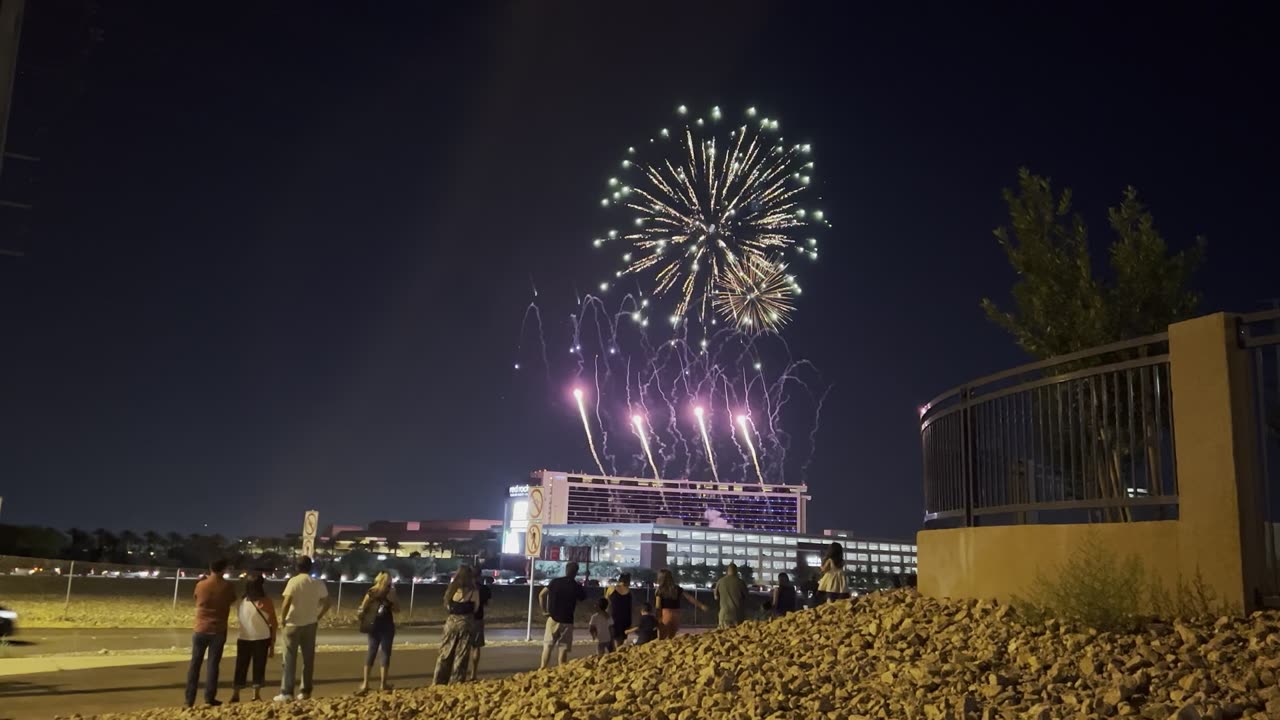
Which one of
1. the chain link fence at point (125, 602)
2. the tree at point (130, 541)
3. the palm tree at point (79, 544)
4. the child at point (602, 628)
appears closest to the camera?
the child at point (602, 628)

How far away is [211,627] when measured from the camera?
1194cm

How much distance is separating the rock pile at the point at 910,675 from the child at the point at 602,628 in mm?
5612

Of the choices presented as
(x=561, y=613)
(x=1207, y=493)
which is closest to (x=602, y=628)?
(x=561, y=613)

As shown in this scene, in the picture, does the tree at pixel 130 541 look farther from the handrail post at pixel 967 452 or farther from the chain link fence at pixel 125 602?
the handrail post at pixel 967 452

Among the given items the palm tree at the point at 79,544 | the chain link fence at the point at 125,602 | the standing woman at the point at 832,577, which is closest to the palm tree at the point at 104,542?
the palm tree at the point at 79,544

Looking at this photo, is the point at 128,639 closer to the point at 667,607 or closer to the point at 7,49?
the point at 667,607

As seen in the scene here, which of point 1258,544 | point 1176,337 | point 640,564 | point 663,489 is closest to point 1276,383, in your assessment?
point 1176,337

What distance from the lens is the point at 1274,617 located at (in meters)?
6.17

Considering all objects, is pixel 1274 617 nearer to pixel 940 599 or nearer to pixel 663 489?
pixel 940 599

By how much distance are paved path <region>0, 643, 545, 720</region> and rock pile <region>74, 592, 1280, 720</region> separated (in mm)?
4366

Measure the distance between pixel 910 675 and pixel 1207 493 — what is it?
232cm

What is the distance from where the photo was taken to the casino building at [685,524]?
488 feet

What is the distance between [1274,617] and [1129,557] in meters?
0.96

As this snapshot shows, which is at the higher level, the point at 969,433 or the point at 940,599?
the point at 969,433
